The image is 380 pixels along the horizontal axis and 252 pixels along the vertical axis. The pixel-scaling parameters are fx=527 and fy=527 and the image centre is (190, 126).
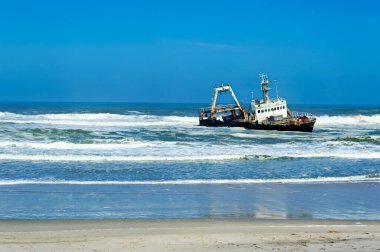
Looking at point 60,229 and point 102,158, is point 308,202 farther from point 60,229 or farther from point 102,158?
point 102,158

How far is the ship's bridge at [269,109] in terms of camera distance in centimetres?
4538

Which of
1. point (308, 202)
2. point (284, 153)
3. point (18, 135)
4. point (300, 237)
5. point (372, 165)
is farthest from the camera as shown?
point (18, 135)

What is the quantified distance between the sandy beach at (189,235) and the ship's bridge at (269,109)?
119 ft

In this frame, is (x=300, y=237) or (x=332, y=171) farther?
(x=332, y=171)

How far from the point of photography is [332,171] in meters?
17.7

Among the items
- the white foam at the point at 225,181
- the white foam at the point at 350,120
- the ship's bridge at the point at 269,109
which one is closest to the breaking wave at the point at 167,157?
the white foam at the point at 225,181

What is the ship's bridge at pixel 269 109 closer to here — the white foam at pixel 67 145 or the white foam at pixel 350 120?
the white foam at pixel 67 145

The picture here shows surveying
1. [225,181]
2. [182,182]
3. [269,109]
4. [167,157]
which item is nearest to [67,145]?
[167,157]

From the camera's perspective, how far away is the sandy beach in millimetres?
7449

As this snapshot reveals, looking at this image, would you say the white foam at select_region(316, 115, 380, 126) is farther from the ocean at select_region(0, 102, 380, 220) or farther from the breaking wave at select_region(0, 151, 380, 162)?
the breaking wave at select_region(0, 151, 380, 162)

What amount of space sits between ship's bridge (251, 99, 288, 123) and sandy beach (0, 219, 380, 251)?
3626cm

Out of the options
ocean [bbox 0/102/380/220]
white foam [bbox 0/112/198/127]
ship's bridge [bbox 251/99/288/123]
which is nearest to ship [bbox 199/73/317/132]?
ship's bridge [bbox 251/99/288/123]

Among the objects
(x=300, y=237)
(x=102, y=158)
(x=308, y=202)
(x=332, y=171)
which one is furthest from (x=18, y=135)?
(x=300, y=237)

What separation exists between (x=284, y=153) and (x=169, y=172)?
27.2ft
